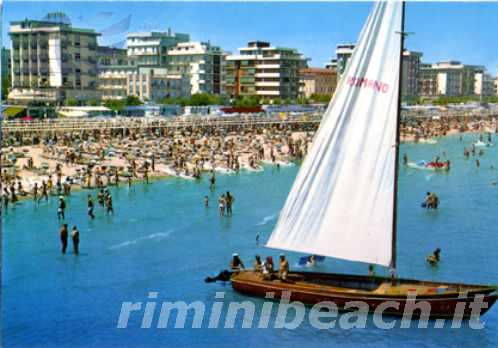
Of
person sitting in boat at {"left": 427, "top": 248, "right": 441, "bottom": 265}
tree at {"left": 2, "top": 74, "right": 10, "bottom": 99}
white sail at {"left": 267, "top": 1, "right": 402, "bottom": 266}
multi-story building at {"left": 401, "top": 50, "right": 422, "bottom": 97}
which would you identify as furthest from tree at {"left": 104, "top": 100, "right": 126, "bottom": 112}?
multi-story building at {"left": 401, "top": 50, "right": 422, "bottom": 97}

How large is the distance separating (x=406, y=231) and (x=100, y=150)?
36759 millimetres

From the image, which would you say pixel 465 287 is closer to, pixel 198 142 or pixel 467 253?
pixel 467 253

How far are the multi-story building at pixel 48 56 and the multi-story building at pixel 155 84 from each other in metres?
13.2

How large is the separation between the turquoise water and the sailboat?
1.15m

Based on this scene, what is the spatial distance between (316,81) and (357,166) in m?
146

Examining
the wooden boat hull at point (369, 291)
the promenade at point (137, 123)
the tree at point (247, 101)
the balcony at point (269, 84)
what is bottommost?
the wooden boat hull at point (369, 291)

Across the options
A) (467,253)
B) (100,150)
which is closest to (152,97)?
(100,150)

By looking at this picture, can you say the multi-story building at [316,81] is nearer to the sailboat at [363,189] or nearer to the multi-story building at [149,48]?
the multi-story building at [149,48]

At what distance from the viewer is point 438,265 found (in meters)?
29.0

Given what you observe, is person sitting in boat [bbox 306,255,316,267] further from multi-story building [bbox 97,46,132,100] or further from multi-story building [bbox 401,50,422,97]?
multi-story building [bbox 401,50,422,97]

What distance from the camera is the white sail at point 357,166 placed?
19562 millimetres

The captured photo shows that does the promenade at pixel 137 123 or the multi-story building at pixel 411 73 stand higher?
the multi-story building at pixel 411 73

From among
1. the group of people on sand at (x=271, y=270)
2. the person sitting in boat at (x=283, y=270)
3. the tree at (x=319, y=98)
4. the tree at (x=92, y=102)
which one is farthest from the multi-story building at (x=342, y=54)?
Answer: the person sitting in boat at (x=283, y=270)

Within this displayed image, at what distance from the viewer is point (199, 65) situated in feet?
471
